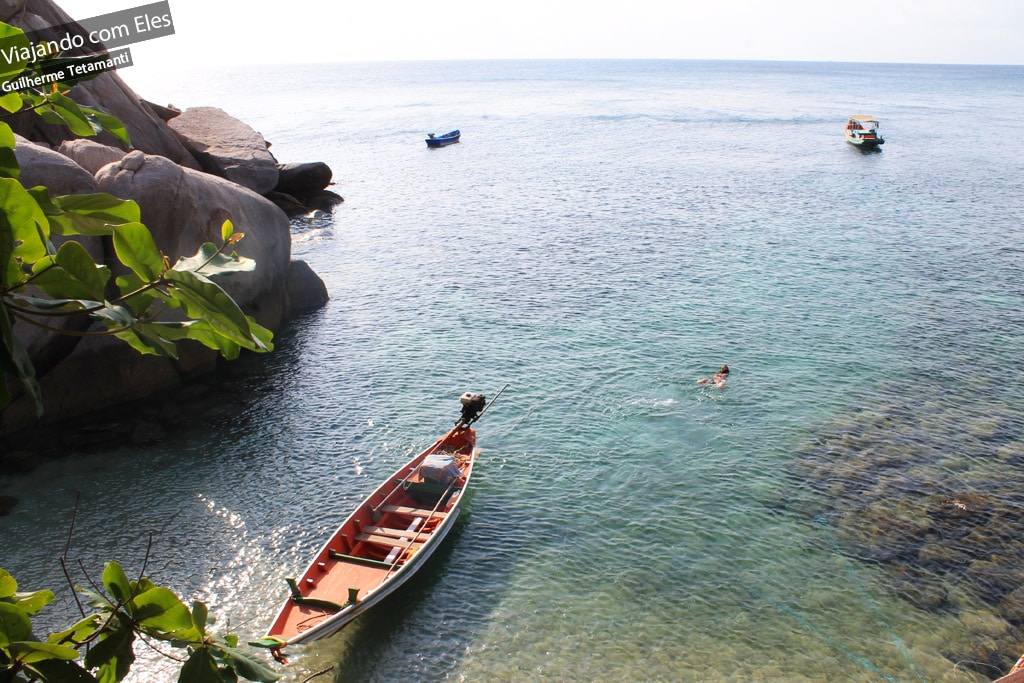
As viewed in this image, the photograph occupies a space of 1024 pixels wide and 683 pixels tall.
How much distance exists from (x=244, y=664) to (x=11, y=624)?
1.02 meters

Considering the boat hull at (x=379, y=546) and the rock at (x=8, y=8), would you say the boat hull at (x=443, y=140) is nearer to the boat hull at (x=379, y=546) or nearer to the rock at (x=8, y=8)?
the rock at (x=8, y=8)

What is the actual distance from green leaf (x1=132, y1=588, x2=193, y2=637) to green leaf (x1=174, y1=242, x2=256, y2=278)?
1497 millimetres

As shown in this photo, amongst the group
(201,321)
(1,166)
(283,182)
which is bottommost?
(283,182)

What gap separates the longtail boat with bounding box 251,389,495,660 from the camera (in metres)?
17.3

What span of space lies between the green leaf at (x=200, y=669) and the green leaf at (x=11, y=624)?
72 cm

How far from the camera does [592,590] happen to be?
19609mm

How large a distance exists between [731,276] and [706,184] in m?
26.9

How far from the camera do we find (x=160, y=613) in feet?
11.8

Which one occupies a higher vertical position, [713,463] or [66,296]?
[66,296]

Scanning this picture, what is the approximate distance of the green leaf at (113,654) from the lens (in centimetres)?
351

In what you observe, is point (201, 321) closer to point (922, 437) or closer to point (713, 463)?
point (713, 463)

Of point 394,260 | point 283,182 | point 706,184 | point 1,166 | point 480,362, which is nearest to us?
point 1,166

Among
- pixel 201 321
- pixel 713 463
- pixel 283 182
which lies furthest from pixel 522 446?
pixel 283 182

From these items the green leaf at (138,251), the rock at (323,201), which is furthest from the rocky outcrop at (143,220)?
the green leaf at (138,251)
